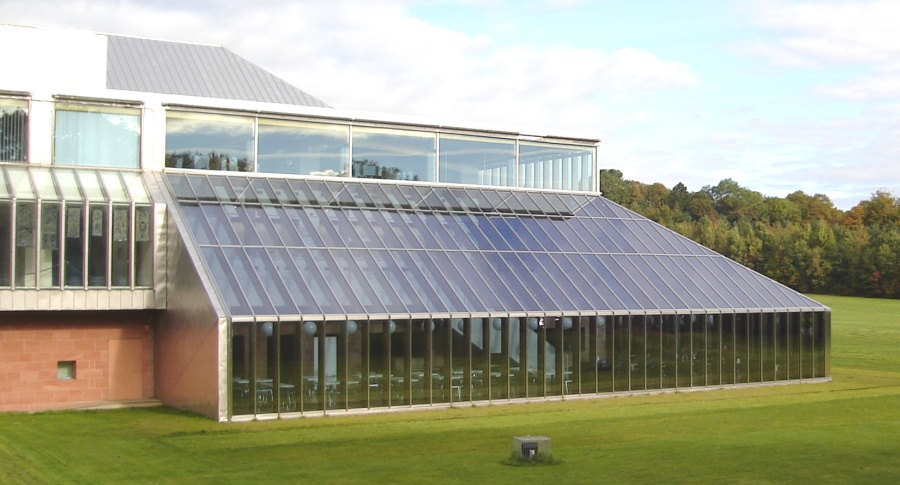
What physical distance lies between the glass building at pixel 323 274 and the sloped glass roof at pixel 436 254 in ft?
0.28

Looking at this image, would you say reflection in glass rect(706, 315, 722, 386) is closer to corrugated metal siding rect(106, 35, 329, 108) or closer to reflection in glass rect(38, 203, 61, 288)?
corrugated metal siding rect(106, 35, 329, 108)

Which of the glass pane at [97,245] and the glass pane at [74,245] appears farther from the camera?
the glass pane at [97,245]

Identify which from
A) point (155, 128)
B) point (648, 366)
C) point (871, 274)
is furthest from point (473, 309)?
point (871, 274)

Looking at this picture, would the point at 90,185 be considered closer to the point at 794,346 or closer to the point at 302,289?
the point at 302,289

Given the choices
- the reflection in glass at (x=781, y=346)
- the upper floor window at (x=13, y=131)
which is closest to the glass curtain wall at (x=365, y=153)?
the upper floor window at (x=13, y=131)

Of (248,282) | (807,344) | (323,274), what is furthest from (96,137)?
(807,344)

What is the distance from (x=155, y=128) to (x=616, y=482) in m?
20.3

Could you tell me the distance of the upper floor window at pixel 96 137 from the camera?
31.4 m

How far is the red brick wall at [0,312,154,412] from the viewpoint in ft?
92.7

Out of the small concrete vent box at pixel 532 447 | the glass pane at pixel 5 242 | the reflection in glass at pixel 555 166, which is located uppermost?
the reflection in glass at pixel 555 166

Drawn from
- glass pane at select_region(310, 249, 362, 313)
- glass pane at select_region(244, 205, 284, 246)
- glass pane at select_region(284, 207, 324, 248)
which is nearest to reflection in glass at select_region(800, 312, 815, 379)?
glass pane at select_region(310, 249, 362, 313)

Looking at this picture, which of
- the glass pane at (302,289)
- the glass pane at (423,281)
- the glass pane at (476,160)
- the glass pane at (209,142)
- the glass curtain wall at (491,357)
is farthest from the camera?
the glass pane at (476,160)

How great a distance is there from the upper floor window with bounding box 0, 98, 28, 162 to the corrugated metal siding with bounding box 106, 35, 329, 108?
9.99 metres

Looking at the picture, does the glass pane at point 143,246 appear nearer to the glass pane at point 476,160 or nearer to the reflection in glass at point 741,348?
the glass pane at point 476,160
